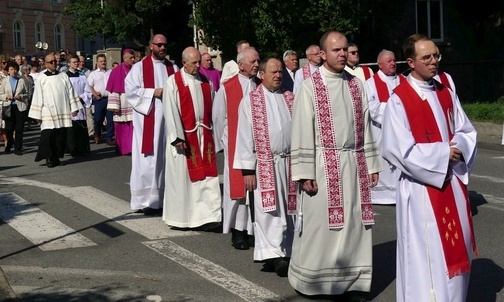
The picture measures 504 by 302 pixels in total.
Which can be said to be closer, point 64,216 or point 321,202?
point 321,202

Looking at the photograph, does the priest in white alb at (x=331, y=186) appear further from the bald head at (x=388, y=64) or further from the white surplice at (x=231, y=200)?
the bald head at (x=388, y=64)

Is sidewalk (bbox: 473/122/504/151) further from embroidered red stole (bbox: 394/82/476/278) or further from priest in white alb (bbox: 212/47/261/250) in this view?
embroidered red stole (bbox: 394/82/476/278)

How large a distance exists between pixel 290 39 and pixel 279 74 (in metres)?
17.3

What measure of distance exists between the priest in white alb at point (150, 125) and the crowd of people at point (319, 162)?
1 centimetres

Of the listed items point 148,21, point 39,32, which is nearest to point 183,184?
point 148,21

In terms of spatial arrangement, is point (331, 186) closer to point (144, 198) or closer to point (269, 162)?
point (269, 162)

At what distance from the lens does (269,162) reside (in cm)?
791

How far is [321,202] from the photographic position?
684 centimetres

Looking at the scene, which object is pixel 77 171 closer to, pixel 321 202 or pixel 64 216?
pixel 64 216

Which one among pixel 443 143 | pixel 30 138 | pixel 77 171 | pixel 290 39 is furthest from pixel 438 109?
pixel 290 39

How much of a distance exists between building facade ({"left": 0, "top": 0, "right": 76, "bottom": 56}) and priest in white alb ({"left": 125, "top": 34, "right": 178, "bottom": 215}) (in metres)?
58.0

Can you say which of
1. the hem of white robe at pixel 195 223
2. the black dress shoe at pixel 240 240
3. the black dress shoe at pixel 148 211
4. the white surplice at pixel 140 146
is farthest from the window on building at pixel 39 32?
the black dress shoe at pixel 240 240

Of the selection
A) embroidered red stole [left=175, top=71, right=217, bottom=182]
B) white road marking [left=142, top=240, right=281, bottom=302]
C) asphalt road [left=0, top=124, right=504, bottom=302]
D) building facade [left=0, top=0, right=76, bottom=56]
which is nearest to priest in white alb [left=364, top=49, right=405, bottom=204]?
asphalt road [left=0, top=124, right=504, bottom=302]

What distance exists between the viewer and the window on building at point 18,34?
7038 centimetres
